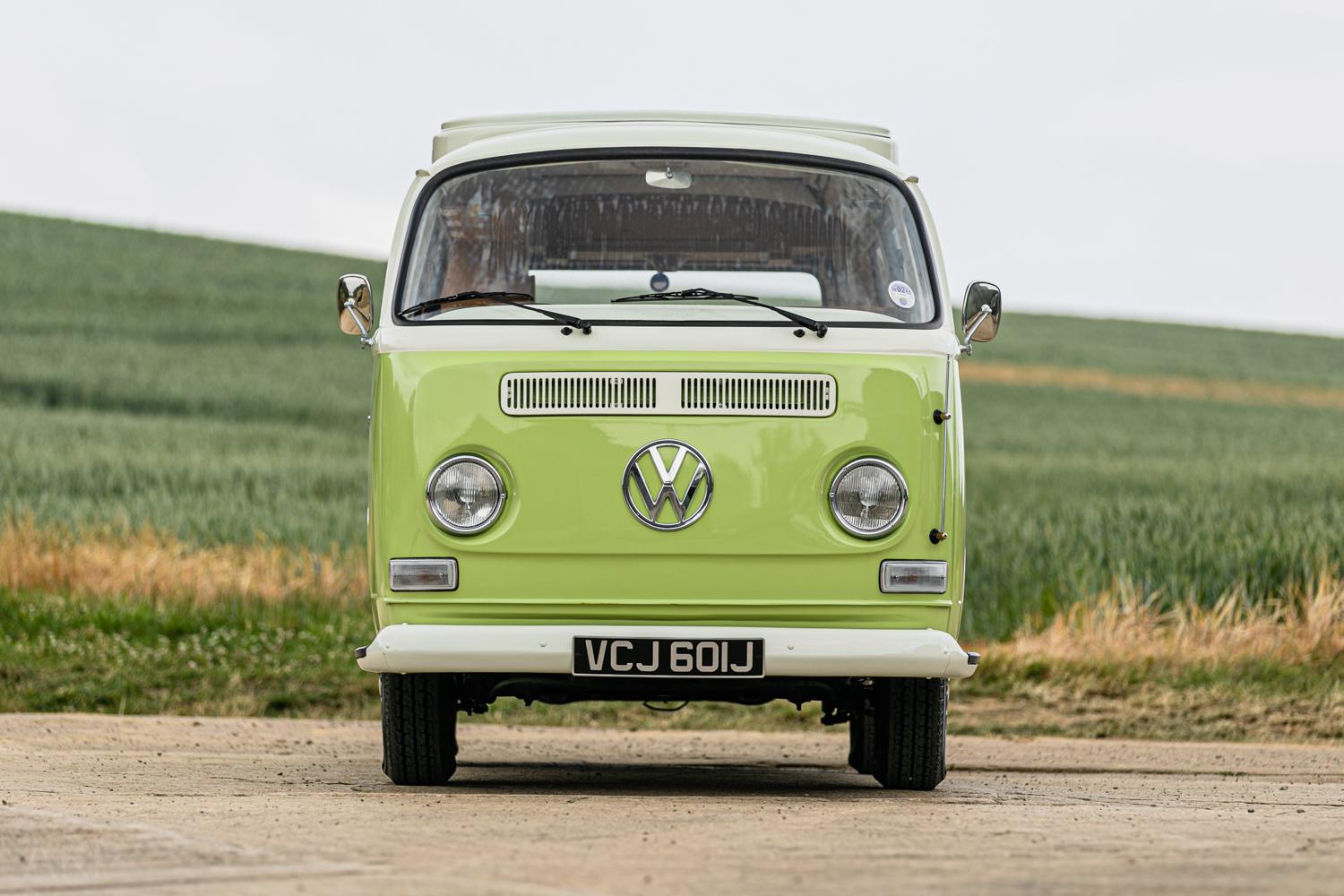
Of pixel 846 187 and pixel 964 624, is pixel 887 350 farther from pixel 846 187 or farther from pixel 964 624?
pixel 964 624

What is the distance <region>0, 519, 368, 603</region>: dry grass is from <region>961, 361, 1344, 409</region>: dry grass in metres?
30.5

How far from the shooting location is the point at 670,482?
642 cm

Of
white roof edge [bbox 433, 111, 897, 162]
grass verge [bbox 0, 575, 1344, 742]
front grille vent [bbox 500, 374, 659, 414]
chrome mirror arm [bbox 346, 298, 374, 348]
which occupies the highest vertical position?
white roof edge [bbox 433, 111, 897, 162]

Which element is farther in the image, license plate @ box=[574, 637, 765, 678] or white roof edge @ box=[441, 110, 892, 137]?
white roof edge @ box=[441, 110, 892, 137]

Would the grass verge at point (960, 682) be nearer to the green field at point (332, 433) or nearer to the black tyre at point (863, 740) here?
the green field at point (332, 433)

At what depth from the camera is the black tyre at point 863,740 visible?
730cm

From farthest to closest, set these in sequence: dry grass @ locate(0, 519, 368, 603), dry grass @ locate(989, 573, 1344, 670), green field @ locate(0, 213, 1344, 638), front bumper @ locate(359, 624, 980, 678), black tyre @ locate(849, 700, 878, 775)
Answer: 1. green field @ locate(0, 213, 1344, 638)
2. dry grass @ locate(0, 519, 368, 603)
3. dry grass @ locate(989, 573, 1344, 670)
4. black tyre @ locate(849, 700, 878, 775)
5. front bumper @ locate(359, 624, 980, 678)

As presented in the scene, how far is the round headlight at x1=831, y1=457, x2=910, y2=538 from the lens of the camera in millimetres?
6469

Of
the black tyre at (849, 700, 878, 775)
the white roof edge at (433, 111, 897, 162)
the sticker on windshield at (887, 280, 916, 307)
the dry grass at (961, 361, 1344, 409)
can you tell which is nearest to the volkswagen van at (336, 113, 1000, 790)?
the sticker on windshield at (887, 280, 916, 307)

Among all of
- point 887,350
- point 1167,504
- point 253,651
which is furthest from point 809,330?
point 1167,504

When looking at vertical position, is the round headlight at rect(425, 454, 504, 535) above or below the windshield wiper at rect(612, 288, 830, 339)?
below

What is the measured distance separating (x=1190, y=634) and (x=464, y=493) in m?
6.92

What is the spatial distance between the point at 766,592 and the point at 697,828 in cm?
119

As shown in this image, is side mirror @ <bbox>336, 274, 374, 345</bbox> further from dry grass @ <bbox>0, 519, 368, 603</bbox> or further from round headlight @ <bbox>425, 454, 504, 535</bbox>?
dry grass @ <bbox>0, 519, 368, 603</bbox>
